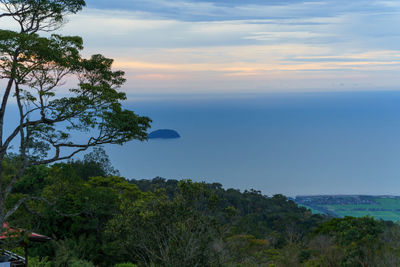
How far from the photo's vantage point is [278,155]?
10425 cm

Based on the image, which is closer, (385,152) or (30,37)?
(30,37)

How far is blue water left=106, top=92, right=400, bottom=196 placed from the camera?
77438 mm

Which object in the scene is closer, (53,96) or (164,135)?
(53,96)

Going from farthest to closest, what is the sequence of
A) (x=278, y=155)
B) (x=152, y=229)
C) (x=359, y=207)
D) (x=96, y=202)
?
(x=278, y=155) → (x=359, y=207) → (x=96, y=202) → (x=152, y=229)

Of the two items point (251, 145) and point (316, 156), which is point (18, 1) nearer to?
point (316, 156)

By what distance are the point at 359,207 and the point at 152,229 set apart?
2073 inches

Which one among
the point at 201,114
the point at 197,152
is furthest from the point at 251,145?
the point at 201,114

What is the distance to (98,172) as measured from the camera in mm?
21500

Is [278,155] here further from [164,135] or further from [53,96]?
[53,96]

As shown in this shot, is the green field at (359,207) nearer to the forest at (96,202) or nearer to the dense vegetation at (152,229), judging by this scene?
the dense vegetation at (152,229)

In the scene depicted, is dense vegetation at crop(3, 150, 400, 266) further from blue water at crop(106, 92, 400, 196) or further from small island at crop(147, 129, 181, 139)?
small island at crop(147, 129, 181, 139)

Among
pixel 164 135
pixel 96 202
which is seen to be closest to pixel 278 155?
pixel 164 135

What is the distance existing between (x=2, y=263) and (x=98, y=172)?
13425 millimetres

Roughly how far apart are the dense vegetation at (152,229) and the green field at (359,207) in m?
32.0
